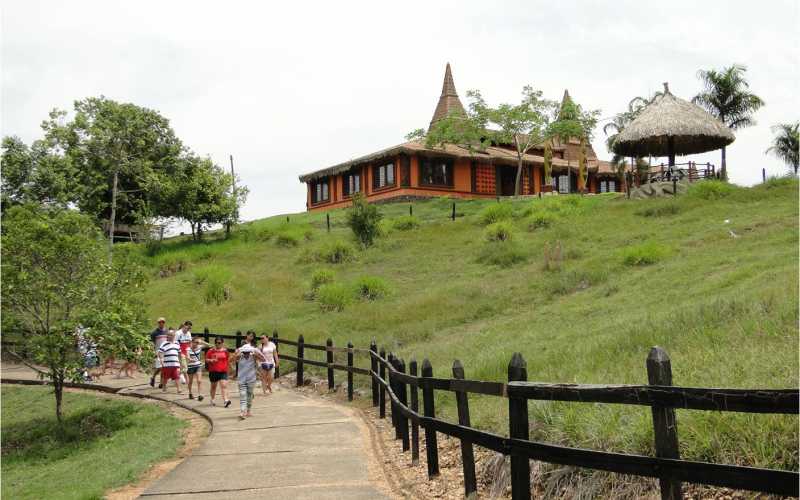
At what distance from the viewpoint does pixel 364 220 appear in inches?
1310

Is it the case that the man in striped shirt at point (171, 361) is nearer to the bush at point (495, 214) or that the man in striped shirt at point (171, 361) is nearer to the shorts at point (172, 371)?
the shorts at point (172, 371)

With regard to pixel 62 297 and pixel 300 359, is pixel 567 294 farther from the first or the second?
pixel 62 297

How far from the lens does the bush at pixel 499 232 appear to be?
99.3ft

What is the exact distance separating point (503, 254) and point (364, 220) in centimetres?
856

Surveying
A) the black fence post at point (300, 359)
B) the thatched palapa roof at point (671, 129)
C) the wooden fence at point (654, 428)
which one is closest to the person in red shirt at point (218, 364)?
the black fence post at point (300, 359)

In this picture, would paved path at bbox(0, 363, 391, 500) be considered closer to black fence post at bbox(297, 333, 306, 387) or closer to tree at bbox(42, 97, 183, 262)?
black fence post at bbox(297, 333, 306, 387)

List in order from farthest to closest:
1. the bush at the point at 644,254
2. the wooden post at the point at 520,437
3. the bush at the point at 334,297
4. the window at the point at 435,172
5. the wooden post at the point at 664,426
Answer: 1. the window at the point at 435,172
2. the bush at the point at 334,297
3. the bush at the point at 644,254
4. the wooden post at the point at 520,437
5. the wooden post at the point at 664,426

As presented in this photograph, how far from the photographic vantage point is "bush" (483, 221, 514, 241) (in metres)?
30.3

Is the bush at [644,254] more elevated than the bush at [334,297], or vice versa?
the bush at [644,254]

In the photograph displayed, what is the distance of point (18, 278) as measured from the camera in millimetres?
15688

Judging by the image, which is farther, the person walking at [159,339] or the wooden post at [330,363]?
the person walking at [159,339]

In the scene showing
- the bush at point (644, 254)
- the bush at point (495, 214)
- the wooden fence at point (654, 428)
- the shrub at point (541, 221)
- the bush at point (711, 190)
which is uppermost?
the bush at point (711, 190)

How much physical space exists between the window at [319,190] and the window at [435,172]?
9769 millimetres

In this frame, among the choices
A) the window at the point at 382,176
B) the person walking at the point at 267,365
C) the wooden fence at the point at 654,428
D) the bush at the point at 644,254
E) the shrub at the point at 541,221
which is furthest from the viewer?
the window at the point at 382,176
